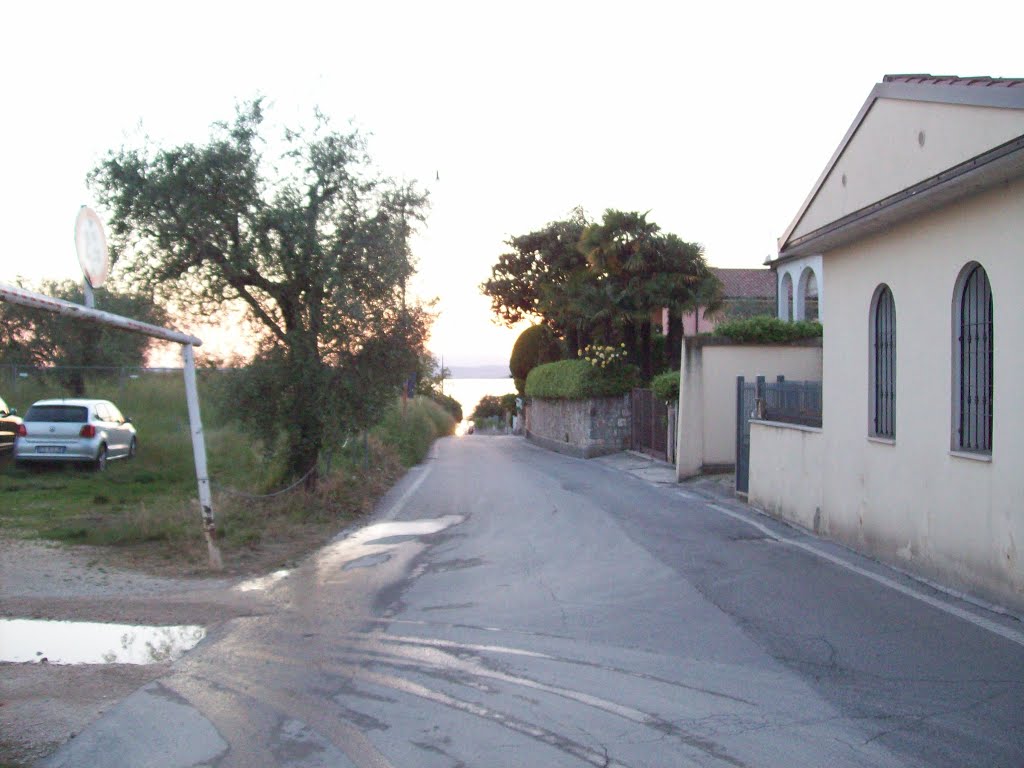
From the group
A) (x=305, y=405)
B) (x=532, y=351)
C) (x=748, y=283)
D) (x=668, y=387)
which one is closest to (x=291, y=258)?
(x=305, y=405)

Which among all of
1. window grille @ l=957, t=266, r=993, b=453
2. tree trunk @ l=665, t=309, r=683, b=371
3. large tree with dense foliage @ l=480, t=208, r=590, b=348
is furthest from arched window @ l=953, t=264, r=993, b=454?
large tree with dense foliage @ l=480, t=208, r=590, b=348

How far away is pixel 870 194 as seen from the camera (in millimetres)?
11125

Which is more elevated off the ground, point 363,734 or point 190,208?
point 190,208

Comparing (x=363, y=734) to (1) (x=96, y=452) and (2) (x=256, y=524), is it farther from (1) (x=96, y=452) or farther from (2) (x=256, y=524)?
(1) (x=96, y=452)

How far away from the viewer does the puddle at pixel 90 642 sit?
6816 millimetres

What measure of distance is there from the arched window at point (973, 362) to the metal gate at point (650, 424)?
1674cm

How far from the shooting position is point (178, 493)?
16.5 m

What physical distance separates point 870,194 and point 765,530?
4.82 meters

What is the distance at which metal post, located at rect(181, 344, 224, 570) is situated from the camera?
1016 cm

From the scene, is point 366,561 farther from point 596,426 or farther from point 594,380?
point 594,380

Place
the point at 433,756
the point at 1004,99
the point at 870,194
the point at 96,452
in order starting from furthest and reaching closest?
1. the point at 96,452
2. the point at 870,194
3. the point at 1004,99
4. the point at 433,756

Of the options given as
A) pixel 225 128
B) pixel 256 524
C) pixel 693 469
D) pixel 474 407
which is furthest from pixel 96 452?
pixel 474 407

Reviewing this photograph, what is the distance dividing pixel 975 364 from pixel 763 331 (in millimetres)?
11670

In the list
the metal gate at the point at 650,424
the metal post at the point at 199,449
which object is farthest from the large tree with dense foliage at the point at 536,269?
the metal post at the point at 199,449
